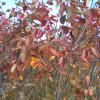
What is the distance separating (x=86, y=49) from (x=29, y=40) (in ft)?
1.30

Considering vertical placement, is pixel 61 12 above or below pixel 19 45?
above

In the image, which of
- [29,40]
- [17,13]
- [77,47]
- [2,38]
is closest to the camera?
[29,40]

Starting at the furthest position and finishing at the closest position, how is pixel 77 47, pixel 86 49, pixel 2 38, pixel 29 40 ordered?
1. pixel 2 38
2. pixel 77 47
3. pixel 86 49
4. pixel 29 40

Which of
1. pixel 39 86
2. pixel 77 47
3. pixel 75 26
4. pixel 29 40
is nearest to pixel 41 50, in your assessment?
pixel 29 40

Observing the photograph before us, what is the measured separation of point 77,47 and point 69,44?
0.22 metres

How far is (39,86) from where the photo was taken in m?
3.74

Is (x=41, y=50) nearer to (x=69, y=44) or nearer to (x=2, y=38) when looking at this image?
(x=69, y=44)

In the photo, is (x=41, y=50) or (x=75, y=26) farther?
(x=75, y=26)

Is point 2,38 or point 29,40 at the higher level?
point 29,40

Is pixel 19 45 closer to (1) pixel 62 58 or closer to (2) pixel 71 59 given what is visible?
(1) pixel 62 58

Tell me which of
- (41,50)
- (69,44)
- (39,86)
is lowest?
(39,86)

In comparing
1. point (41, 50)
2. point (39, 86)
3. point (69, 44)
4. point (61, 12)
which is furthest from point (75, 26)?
point (39, 86)

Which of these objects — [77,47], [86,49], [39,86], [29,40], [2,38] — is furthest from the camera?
[39,86]

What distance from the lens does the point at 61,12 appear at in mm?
2062
